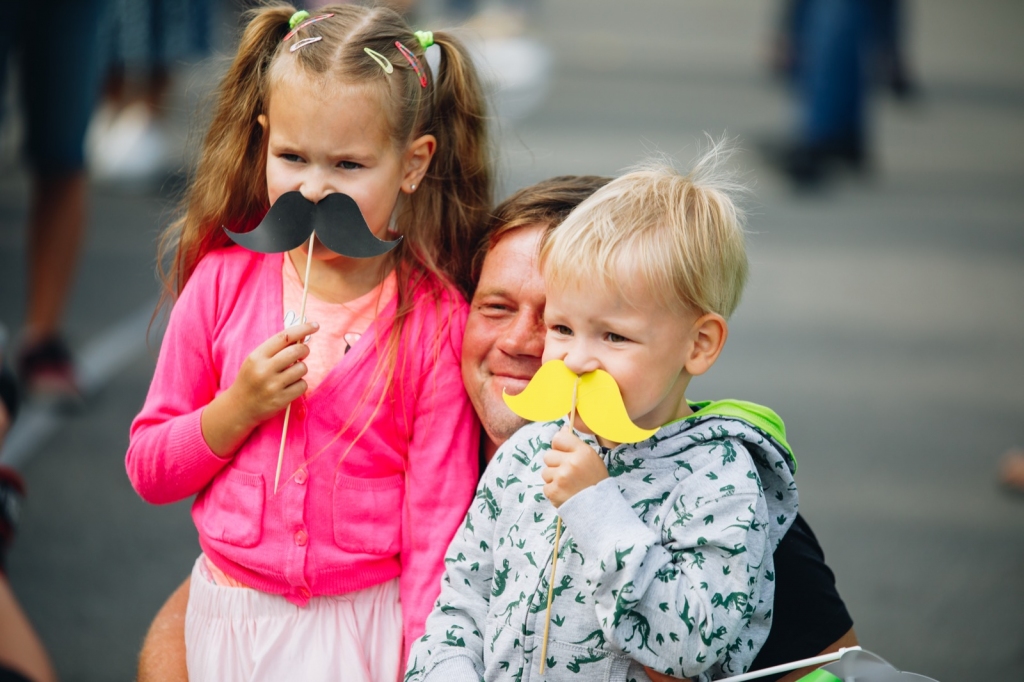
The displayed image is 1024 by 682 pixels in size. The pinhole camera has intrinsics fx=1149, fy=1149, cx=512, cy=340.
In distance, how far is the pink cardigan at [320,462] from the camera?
1.85 metres

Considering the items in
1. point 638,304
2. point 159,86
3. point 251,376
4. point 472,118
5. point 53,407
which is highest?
point 472,118

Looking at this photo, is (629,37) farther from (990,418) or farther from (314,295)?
(314,295)

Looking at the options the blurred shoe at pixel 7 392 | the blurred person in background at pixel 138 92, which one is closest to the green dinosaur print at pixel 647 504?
the blurred shoe at pixel 7 392

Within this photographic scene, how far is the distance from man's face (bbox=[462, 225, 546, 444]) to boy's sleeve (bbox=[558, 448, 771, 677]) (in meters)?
0.34

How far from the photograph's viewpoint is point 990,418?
198 inches

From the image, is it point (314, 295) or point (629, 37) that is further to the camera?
point (629, 37)

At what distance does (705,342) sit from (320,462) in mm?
653

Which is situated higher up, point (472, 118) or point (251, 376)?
point (472, 118)

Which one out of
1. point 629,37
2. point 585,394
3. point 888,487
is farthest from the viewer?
point 629,37

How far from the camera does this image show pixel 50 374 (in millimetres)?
4656

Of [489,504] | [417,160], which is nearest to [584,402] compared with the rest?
[489,504]

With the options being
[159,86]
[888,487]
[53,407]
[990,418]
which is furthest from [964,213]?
[53,407]

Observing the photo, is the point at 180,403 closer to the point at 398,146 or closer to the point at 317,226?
the point at 317,226

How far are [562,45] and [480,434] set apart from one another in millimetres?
11959
